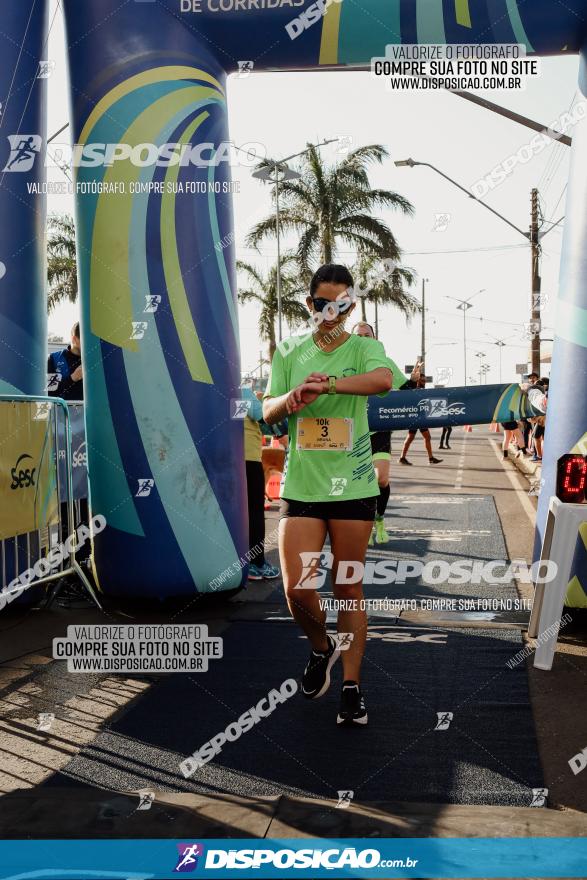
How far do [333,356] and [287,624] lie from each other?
8.48ft

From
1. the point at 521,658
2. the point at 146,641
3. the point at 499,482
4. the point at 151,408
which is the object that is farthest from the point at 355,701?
the point at 499,482

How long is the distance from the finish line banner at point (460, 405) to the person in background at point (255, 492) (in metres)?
5.61

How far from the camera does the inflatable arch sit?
21.8 ft

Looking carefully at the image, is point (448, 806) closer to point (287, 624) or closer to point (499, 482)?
point (287, 624)

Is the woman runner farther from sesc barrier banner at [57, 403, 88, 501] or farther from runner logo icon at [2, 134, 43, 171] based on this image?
runner logo icon at [2, 134, 43, 171]

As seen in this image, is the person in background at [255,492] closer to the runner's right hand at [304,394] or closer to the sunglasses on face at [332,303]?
the sunglasses on face at [332,303]

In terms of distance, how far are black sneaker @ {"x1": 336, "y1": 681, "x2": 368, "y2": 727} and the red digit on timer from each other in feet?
5.61

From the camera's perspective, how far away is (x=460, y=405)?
14.1m

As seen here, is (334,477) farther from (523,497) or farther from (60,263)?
(60,263)

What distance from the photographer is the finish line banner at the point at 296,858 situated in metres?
3.06

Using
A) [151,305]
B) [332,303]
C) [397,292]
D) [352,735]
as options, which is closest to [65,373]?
[151,305]

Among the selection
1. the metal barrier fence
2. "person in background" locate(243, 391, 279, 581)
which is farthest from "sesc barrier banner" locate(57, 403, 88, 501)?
"person in background" locate(243, 391, 279, 581)

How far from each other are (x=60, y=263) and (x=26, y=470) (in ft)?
95.4

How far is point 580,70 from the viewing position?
648 cm
